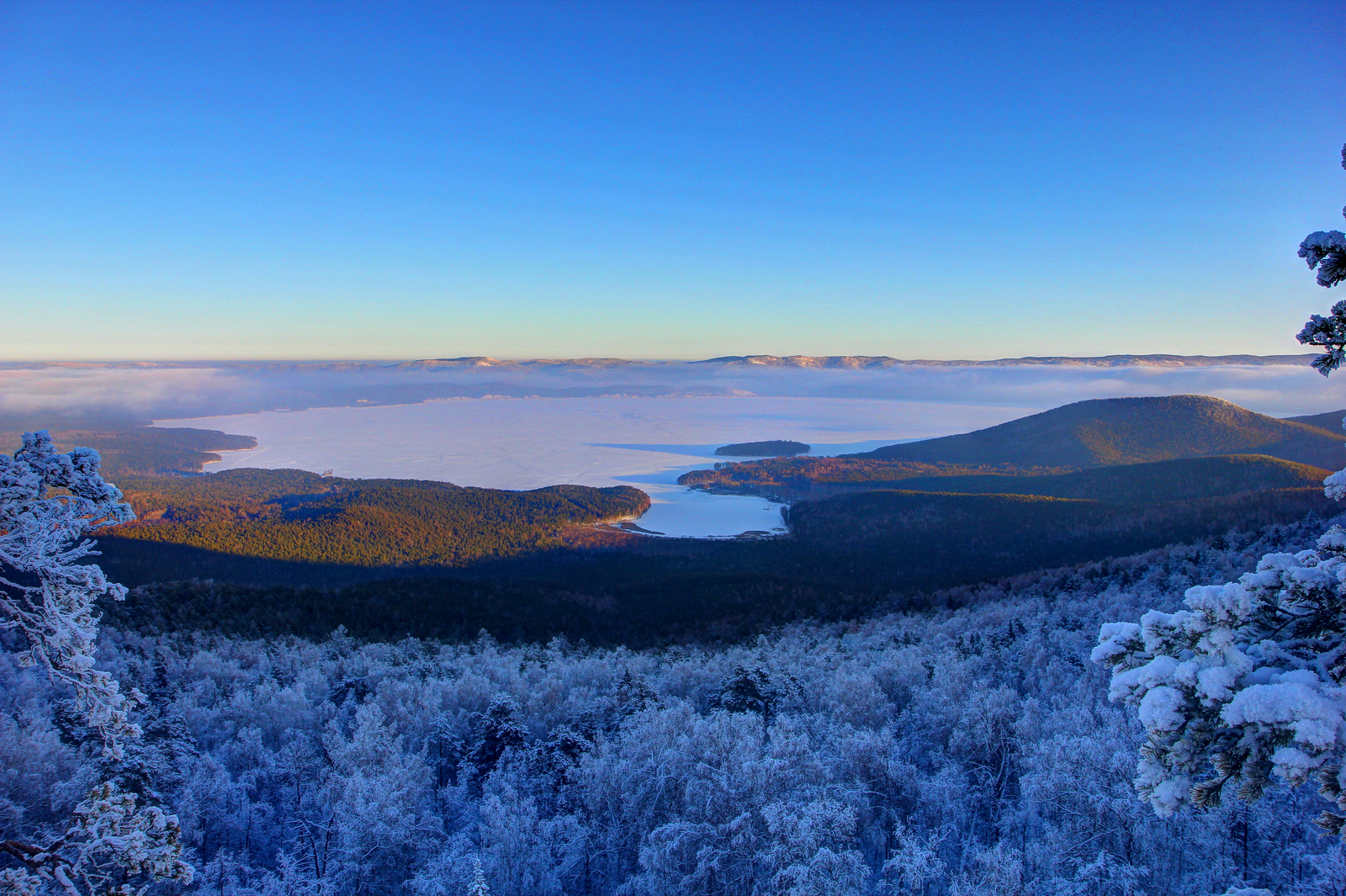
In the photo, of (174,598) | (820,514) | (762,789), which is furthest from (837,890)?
(820,514)

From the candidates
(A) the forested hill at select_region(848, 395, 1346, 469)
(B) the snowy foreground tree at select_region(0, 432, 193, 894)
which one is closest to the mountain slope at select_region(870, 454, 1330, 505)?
(A) the forested hill at select_region(848, 395, 1346, 469)

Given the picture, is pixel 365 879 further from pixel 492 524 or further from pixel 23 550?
pixel 492 524

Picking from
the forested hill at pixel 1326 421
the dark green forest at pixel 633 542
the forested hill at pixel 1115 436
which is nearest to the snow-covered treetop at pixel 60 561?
the dark green forest at pixel 633 542

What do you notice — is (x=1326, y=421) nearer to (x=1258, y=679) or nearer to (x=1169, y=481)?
(x=1169, y=481)

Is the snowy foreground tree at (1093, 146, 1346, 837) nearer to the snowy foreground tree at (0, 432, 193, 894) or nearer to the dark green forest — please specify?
the snowy foreground tree at (0, 432, 193, 894)

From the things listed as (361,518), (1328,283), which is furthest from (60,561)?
(361,518)

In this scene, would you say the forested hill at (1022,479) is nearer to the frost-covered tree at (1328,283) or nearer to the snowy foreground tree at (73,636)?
the frost-covered tree at (1328,283)
